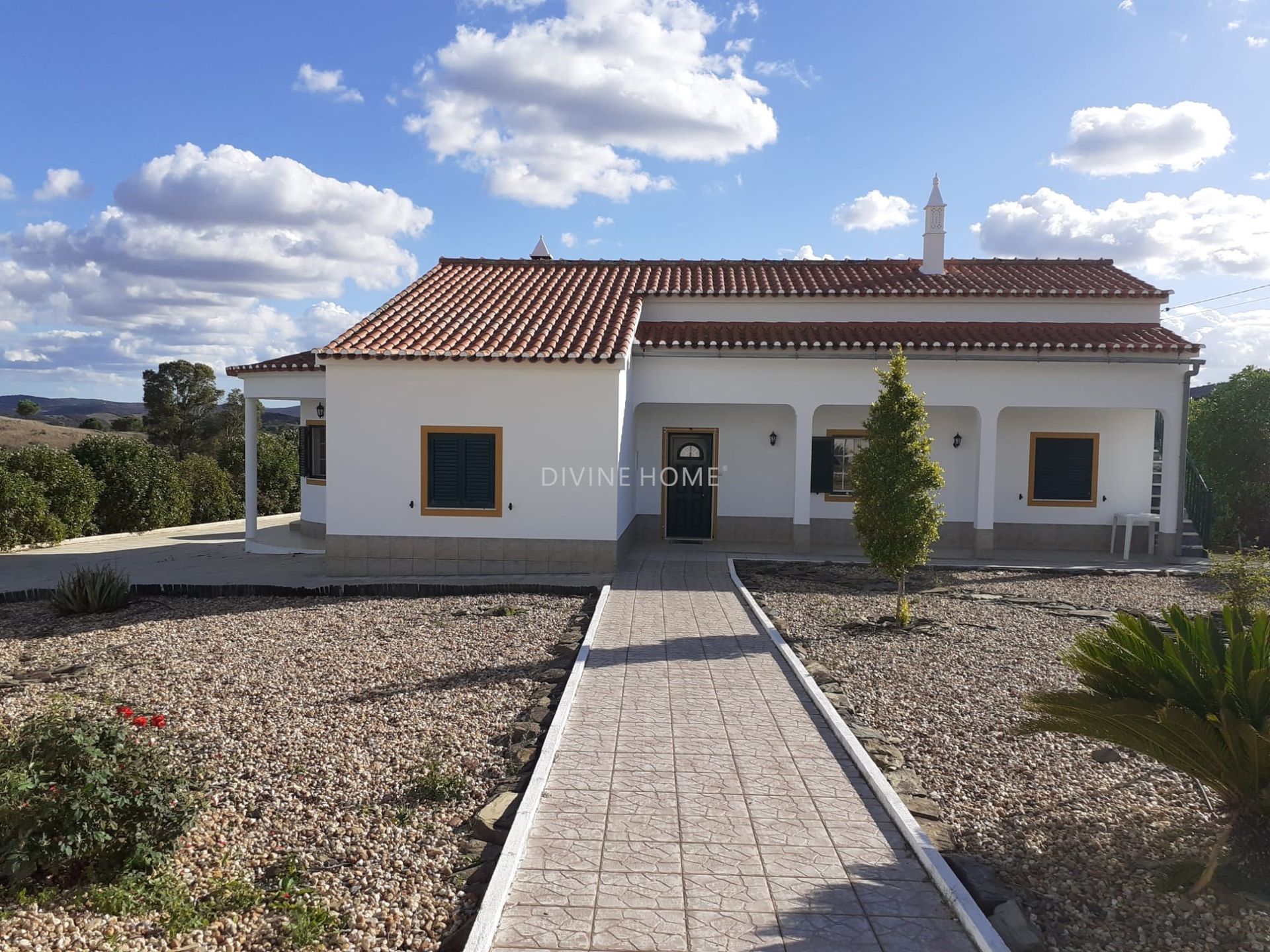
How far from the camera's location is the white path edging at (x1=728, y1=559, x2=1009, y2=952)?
3779mm

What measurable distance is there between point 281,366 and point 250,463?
2.04 metres

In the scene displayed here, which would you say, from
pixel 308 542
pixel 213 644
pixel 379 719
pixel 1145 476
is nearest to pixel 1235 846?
pixel 379 719

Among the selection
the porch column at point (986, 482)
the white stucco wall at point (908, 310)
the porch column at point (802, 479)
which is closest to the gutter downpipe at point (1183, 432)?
the white stucco wall at point (908, 310)

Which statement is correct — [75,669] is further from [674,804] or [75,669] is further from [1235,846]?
[1235,846]

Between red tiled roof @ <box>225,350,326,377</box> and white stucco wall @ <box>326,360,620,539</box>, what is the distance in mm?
2665

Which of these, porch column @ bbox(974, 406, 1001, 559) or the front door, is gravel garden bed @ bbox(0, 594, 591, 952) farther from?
porch column @ bbox(974, 406, 1001, 559)

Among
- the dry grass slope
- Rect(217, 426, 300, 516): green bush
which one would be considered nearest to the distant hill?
the dry grass slope

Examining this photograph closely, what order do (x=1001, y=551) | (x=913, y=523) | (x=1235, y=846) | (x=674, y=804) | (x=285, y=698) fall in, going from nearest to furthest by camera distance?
(x=1235, y=846) → (x=674, y=804) → (x=285, y=698) → (x=913, y=523) → (x=1001, y=551)

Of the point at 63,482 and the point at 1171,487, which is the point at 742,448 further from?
the point at 63,482

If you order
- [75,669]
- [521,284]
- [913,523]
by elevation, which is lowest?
[75,669]

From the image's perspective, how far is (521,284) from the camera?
18.3 m

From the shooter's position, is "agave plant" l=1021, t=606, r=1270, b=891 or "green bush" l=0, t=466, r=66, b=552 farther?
"green bush" l=0, t=466, r=66, b=552

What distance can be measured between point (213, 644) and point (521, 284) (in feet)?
35.5

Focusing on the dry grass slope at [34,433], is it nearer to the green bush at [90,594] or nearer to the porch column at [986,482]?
the green bush at [90,594]
